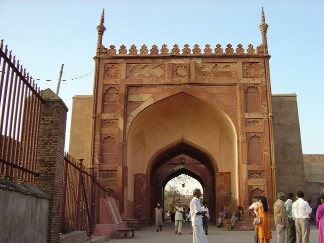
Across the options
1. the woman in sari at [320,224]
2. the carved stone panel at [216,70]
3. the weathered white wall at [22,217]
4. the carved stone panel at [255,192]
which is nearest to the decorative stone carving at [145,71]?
the carved stone panel at [216,70]

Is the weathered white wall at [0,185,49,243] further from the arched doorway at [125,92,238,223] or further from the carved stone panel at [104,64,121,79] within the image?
the carved stone panel at [104,64,121,79]

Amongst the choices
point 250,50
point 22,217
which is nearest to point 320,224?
point 22,217

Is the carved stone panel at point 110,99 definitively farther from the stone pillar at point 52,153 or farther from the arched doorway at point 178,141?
the stone pillar at point 52,153

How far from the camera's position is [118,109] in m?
13.5

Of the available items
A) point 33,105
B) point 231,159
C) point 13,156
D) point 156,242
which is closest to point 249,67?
point 231,159

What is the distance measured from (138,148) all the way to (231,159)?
354 centimetres

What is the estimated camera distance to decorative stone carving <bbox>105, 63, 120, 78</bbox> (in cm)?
1380

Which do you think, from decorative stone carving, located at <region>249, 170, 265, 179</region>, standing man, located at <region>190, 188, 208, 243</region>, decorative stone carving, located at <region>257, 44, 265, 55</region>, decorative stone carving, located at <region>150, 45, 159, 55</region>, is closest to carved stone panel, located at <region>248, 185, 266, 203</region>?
decorative stone carving, located at <region>249, 170, 265, 179</region>

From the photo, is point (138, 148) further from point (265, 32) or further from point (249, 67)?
point (265, 32)

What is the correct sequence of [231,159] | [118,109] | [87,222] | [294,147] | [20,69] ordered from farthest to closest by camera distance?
1. [294,147]
2. [231,159]
3. [118,109]
4. [87,222]
5. [20,69]

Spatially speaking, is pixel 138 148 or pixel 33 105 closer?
pixel 33 105

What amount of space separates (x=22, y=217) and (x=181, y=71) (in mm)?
10364

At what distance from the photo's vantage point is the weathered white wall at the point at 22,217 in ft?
11.4

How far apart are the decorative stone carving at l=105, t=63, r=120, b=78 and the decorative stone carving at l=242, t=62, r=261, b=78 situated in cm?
444
